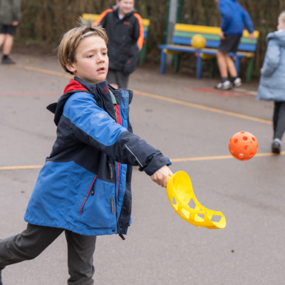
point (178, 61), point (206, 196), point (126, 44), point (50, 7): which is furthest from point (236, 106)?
point (50, 7)

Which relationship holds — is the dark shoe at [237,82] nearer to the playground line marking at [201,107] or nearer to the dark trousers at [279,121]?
the playground line marking at [201,107]

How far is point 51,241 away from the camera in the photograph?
2793mm

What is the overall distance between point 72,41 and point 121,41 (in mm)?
5306

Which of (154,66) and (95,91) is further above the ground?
(95,91)

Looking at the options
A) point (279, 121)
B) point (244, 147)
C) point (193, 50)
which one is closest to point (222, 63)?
point (193, 50)

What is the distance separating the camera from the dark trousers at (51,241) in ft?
9.03

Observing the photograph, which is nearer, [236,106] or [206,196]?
[206,196]

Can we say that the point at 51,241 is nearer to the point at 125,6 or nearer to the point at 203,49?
the point at 125,6

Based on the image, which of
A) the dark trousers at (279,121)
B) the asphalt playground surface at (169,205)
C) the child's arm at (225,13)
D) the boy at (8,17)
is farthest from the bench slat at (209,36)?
the dark trousers at (279,121)

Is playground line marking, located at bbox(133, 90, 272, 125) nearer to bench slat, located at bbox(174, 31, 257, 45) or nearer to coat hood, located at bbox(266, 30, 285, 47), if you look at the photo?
coat hood, located at bbox(266, 30, 285, 47)

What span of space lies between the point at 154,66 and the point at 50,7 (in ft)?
14.6

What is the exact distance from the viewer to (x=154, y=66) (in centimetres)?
1534

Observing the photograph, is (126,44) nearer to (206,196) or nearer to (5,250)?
(206,196)

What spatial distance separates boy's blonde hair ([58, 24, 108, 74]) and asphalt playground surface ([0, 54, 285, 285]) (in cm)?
38
